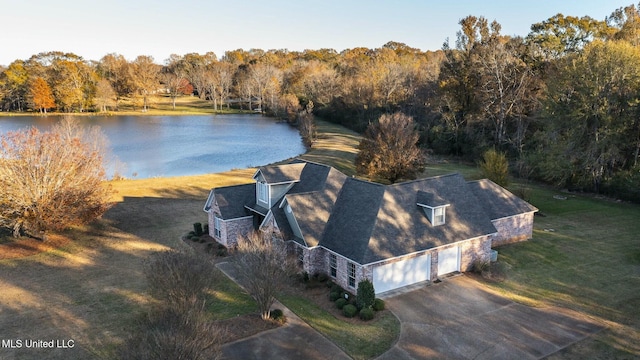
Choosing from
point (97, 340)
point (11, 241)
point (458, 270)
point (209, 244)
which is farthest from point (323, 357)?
point (11, 241)

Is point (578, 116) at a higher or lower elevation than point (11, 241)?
higher

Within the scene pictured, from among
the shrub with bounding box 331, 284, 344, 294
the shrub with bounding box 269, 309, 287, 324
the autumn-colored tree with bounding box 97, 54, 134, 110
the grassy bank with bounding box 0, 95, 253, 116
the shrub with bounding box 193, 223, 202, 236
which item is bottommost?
the shrub with bounding box 269, 309, 287, 324

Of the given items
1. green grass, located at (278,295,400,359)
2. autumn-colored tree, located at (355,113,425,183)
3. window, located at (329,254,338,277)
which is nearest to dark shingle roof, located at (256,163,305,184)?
window, located at (329,254,338,277)

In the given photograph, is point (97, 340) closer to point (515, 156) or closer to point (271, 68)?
point (515, 156)

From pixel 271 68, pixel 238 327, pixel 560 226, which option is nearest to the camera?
pixel 238 327

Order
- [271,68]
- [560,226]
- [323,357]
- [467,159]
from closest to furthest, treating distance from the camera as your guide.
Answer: [323,357] < [560,226] < [467,159] < [271,68]

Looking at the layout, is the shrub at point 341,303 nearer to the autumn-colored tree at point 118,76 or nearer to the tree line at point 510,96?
the tree line at point 510,96

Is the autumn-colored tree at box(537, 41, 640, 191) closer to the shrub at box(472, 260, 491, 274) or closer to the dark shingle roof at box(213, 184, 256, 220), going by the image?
the shrub at box(472, 260, 491, 274)
